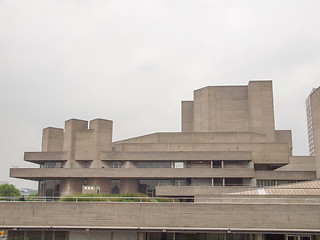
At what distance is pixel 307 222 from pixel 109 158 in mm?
35405

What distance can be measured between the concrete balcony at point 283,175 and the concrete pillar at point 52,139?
3332 cm

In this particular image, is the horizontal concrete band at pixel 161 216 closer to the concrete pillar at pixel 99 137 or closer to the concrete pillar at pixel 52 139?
the concrete pillar at pixel 99 137

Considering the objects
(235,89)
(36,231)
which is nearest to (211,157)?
(235,89)

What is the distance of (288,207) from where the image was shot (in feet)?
78.7

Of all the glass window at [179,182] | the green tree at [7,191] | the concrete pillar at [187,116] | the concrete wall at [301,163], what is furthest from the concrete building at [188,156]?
the green tree at [7,191]

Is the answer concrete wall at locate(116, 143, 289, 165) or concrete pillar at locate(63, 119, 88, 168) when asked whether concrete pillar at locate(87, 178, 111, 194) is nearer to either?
concrete pillar at locate(63, 119, 88, 168)

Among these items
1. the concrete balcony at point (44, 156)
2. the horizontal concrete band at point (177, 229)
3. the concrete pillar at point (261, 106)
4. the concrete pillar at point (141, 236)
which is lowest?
the concrete pillar at point (141, 236)

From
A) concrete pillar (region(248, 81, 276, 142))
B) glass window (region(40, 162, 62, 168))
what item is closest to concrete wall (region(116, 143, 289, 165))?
concrete pillar (region(248, 81, 276, 142))

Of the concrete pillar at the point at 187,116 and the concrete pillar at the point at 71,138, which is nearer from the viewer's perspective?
the concrete pillar at the point at 71,138

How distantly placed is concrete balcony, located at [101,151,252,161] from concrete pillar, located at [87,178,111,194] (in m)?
3.59

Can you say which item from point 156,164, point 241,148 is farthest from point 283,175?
point 156,164

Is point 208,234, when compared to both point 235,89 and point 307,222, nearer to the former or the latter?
point 307,222

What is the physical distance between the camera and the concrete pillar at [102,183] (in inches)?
2143

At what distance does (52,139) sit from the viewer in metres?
59.5
